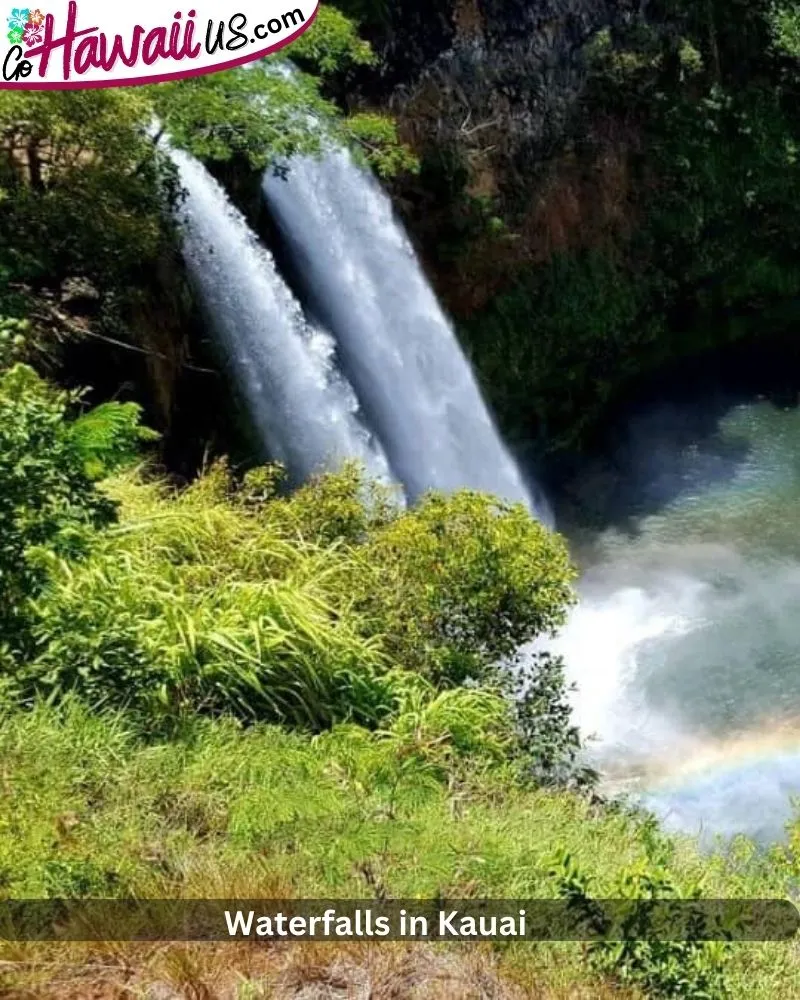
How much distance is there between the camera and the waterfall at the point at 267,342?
33.3 ft

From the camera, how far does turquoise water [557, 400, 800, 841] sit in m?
9.73

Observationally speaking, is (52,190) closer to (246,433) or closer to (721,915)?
(246,433)

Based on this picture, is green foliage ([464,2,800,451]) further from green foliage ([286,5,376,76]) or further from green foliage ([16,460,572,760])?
green foliage ([16,460,572,760])

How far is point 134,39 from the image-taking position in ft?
25.3

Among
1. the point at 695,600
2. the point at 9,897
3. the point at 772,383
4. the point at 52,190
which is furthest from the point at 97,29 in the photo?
the point at 772,383

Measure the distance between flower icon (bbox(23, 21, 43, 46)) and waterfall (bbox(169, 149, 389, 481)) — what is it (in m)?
2.48

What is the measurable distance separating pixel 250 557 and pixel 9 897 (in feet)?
9.72

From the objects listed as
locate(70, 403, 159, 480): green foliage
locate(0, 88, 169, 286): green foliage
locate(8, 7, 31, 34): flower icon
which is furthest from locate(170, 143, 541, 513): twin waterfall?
locate(70, 403, 159, 480): green foliage

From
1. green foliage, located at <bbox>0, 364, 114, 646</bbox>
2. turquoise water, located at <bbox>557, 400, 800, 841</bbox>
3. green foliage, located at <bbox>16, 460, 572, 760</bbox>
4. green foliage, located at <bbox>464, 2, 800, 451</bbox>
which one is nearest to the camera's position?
green foliage, located at <bbox>0, 364, 114, 646</bbox>

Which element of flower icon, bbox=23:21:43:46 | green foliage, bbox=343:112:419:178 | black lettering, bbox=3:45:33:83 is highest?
flower icon, bbox=23:21:43:46

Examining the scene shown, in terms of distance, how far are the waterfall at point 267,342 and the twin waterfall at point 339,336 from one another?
0.5 inches

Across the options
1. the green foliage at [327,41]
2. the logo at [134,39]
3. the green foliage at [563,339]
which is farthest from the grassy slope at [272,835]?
the green foliage at [563,339]

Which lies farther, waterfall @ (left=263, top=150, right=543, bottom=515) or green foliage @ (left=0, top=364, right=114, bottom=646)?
waterfall @ (left=263, top=150, right=543, bottom=515)

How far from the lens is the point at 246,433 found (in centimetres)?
1081
